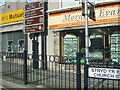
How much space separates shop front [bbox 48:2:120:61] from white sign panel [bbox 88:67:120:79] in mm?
5219

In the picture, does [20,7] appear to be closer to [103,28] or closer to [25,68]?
[103,28]

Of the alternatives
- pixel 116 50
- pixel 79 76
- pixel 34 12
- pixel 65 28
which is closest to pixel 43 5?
pixel 34 12

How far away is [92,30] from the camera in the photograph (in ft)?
46.6

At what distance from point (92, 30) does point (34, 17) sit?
12.9 feet

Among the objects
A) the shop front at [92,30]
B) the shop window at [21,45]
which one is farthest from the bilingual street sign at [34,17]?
the shop window at [21,45]

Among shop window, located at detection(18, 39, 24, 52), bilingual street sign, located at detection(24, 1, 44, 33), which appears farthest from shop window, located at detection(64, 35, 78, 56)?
shop window, located at detection(18, 39, 24, 52)

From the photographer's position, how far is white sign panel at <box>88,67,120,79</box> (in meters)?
6.50

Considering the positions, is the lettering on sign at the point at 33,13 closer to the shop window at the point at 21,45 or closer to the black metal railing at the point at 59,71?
the shop window at the point at 21,45

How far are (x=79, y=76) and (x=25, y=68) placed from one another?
3166 mm

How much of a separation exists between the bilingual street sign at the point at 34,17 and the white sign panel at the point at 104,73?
9.29 meters

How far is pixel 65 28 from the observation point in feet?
49.0

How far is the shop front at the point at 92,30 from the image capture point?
13.0 m

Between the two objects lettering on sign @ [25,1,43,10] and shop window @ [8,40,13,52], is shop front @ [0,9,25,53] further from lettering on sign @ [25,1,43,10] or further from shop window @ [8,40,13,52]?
lettering on sign @ [25,1,43,10]

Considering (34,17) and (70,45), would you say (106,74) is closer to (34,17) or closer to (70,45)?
(70,45)
